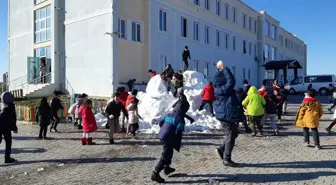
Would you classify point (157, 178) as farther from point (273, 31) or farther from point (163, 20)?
point (273, 31)

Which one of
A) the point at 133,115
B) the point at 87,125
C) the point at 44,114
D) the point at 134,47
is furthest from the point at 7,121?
the point at 134,47

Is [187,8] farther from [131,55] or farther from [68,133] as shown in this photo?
[68,133]

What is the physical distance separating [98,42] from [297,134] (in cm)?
1373

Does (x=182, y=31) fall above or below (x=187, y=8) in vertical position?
below

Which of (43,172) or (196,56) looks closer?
(43,172)

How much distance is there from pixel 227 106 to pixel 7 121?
505 cm

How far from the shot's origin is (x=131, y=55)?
21.5 meters

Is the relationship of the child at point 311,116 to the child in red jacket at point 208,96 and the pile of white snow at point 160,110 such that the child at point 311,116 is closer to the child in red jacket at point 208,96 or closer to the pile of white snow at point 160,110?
the pile of white snow at point 160,110

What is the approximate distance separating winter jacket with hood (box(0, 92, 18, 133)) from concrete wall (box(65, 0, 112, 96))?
12.0 m

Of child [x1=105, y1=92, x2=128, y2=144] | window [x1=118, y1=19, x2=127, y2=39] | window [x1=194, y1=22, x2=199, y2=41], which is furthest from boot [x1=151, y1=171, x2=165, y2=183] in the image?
window [x1=194, y1=22, x2=199, y2=41]

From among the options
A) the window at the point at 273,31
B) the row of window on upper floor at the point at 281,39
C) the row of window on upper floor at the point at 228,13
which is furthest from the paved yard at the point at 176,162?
the window at the point at 273,31

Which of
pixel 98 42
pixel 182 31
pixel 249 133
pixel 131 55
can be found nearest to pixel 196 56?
pixel 182 31

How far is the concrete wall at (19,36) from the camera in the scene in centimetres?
2668

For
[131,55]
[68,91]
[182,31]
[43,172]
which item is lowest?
[43,172]
